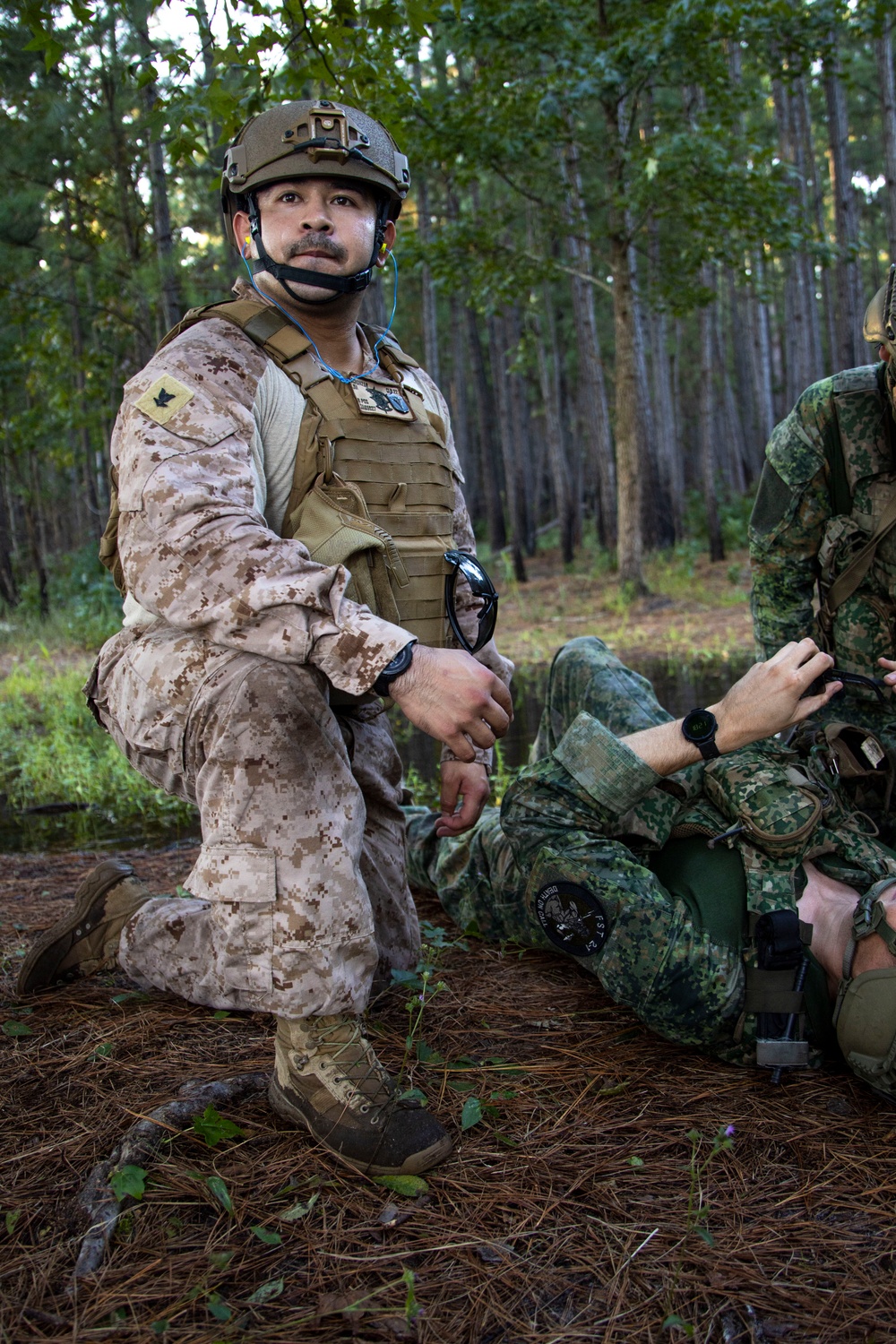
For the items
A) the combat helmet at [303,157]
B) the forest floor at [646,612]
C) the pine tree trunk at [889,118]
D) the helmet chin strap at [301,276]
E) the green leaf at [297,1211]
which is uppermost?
the pine tree trunk at [889,118]

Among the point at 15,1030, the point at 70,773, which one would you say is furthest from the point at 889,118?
the point at 15,1030

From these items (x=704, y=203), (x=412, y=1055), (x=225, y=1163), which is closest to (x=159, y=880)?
(x=412, y=1055)

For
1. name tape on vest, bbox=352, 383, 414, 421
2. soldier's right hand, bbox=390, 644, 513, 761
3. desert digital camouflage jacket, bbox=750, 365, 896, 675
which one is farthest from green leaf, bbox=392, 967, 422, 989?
desert digital camouflage jacket, bbox=750, 365, 896, 675

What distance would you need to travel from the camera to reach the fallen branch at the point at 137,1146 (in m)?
1.67

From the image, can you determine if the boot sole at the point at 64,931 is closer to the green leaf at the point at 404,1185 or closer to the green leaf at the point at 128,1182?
the green leaf at the point at 128,1182

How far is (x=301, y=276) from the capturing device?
2.51 meters

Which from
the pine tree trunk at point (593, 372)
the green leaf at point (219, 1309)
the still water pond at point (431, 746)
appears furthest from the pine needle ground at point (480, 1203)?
the pine tree trunk at point (593, 372)

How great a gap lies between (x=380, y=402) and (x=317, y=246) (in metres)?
0.40

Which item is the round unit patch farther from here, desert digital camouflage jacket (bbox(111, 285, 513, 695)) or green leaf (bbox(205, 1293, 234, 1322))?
green leaf (bbox(205, 1293, 234, 1322))

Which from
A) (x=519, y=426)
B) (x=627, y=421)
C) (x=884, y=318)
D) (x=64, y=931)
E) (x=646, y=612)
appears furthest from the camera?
(x=519, y=426)

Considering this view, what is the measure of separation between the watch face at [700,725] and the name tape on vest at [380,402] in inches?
42.1

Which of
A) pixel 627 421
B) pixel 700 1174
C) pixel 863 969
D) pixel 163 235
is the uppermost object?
pixel 163 235

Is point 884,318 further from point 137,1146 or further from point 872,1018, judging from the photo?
point 137,1146

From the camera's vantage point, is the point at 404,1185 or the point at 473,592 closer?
the point at 404,1185
